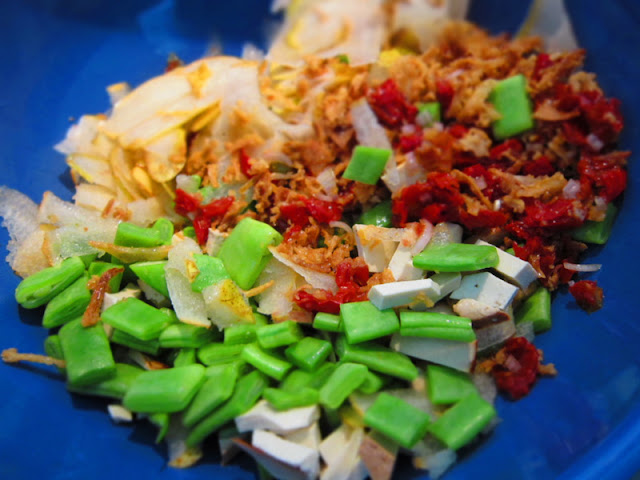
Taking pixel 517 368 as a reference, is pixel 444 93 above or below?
above

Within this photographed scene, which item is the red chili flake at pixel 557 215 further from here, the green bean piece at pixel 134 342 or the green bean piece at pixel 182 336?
the green bean piece at pixel 134 342

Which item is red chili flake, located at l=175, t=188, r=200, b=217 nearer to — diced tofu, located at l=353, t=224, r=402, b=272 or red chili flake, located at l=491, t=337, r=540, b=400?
diced tofu, located at l=353, t=224, r=402, b=272

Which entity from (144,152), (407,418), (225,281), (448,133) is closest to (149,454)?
(225,281)

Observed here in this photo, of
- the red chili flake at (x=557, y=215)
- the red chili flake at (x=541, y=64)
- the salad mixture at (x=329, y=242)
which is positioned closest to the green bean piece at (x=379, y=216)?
the salad mixture at (x=329, y=242)

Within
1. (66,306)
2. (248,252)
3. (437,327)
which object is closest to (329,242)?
(248,252)

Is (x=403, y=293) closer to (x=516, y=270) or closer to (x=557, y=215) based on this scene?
(x=516, y=270)

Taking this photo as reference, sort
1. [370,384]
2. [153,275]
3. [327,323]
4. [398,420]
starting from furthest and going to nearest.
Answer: [153,275]
[327,323]
[370,384]
[398,420]

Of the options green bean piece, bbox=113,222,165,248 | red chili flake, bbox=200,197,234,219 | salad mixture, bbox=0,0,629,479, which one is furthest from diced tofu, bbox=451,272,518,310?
green bean piece, bbox=113,222,165,248

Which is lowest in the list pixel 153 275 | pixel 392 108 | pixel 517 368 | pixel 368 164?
pixel 517 368
